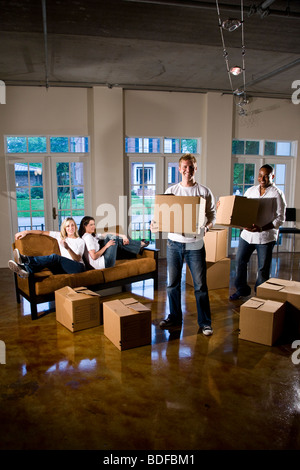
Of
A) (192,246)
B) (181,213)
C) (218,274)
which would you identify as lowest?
(218,274)

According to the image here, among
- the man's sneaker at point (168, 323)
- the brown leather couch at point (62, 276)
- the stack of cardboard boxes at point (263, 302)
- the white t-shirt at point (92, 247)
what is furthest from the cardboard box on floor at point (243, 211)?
the white t-shirt at point (92, 247)

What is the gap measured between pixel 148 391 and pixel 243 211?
1965 mm

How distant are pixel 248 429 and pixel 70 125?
17.1ft

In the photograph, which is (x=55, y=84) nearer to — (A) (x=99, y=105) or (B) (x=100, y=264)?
(A) (x=99, y=105)

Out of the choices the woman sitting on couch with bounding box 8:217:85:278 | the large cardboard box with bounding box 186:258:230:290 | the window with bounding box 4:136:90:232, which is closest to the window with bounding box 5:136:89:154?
the window with bounding box 4:136:90:232

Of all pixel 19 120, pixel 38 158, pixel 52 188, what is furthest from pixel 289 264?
pixel 19 120

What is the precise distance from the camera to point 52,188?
19.4 feet

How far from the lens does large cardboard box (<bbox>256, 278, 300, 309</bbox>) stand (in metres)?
3.11

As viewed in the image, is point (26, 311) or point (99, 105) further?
point (99, 105)

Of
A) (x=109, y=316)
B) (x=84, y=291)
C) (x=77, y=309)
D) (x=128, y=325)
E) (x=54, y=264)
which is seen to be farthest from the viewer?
(x=54, y=264)

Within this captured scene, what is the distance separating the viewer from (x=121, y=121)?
19.0 ft

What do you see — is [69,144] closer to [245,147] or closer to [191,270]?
[245,147]

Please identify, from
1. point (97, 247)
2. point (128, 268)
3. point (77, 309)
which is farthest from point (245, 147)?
point (77, 309)

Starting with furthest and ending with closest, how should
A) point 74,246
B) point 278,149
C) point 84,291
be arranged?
point 278,149 → point 74,246 → point 84,291
